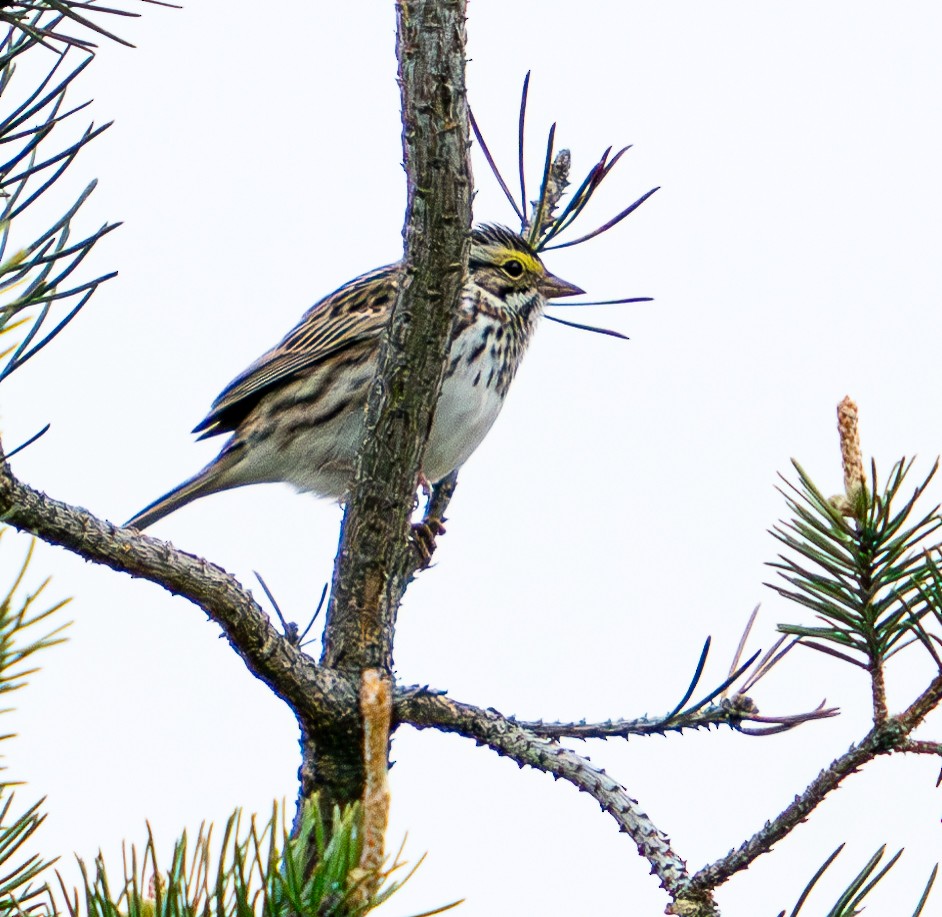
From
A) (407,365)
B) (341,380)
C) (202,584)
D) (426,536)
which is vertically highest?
(341,380)

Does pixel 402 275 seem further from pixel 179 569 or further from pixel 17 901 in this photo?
pixel 17 901

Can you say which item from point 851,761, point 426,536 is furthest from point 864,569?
point 426,536

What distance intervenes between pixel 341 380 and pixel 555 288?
3.27 feet

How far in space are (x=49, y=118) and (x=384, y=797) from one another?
3.77 ft

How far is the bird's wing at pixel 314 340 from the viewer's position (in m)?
5.73

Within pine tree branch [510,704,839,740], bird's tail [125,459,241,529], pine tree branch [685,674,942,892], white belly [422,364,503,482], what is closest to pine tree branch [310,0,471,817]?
pine tree branch [510,704,839,740]

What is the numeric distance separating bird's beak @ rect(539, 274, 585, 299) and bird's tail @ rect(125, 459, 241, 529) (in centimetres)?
161

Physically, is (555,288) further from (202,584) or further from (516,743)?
(202,584)

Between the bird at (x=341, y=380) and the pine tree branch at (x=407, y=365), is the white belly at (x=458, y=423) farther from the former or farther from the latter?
the pine tree branch at (x=407, y=365)

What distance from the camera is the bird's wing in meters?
5.73

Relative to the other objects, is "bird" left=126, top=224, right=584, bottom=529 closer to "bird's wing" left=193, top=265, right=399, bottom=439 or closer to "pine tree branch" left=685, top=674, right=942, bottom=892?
"bird's wing" left=193, top=265, right=399, bottom=439

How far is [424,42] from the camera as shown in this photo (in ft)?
7.23

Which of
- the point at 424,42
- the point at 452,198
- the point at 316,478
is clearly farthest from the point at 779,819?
the point at 316,478

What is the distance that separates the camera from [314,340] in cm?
587
